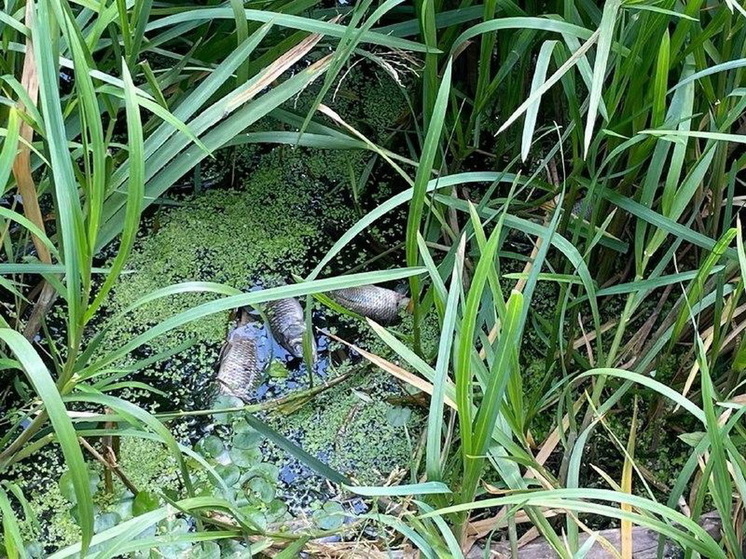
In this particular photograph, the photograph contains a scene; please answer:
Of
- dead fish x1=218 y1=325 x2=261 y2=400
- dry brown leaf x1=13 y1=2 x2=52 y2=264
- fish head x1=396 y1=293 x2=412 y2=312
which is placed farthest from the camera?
fish head x1=396 y1=293 x2=412 y2=312

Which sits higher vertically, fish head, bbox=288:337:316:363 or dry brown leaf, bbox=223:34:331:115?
dry brown leaf, bbox=223:34:331:115

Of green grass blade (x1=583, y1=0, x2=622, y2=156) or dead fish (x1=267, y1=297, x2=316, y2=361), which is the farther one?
dead fish (x1=267, y1=297, x2=316, y2=361)

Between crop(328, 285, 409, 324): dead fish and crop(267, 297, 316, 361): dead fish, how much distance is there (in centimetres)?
8

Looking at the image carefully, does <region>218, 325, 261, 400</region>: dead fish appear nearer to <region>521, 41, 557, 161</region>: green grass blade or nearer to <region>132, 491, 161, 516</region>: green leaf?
<region>132, 491, 161, 516</region>: green leaf

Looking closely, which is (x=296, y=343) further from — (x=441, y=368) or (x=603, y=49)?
(x=603, y=49)

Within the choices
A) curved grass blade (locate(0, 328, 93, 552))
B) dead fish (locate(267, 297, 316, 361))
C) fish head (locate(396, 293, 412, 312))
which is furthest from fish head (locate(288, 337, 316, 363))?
curved grass blade (locate(0, 328, 93, 552))

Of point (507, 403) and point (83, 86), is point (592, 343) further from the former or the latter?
point (83, 86)

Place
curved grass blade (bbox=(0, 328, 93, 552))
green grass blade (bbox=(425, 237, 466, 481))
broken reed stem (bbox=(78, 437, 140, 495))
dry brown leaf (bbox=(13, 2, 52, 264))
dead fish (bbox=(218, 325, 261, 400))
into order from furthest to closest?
1. dead fish (bbox=(218, 325, 261, 400))
2. broken reed stem (bbox=(78, 437, 140, 495))
3. dry brown leaf (bbox=(13, 2, 52, 264))
4. green grass blade (bbox=(425, 237, 466, 481))
5. curved grass blade (bbox=(0, 328, 93, 552))

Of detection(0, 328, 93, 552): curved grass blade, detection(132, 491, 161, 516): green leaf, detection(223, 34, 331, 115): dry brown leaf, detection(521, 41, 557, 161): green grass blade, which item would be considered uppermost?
detection(223, 34, 331, 115): dry brown leaf

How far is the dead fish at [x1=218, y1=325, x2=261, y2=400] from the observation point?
1.18 metres

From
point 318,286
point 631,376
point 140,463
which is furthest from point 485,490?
point 140,463

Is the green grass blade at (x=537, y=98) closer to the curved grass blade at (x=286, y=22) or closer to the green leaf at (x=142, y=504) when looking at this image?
the curved grass blade at (x=286, y=22)

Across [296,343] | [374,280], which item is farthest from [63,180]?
[296,343]

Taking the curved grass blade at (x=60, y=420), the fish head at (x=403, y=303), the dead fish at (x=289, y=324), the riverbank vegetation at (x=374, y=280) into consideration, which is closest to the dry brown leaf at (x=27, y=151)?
the riverbank vegetation at (x=374, y=280)
